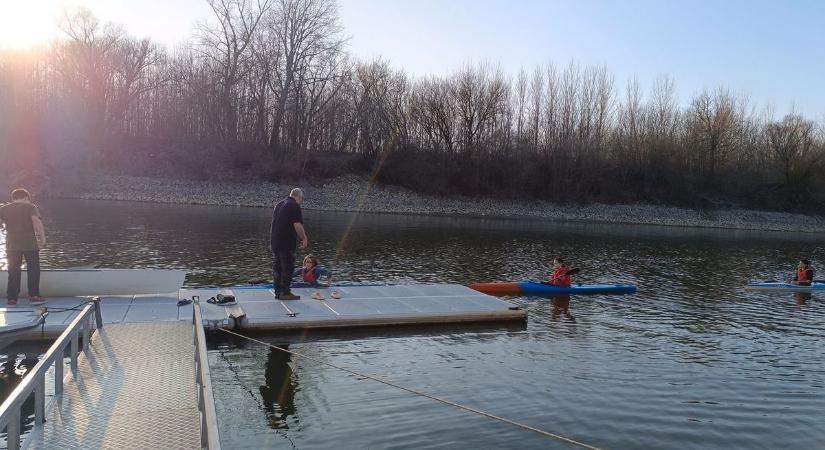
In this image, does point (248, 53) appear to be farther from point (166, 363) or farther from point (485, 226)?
point (166, 363)

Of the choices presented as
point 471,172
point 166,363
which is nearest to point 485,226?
point 471,172

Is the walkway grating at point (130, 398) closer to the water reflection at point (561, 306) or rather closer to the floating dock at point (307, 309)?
the floating dock at point (307, 309)

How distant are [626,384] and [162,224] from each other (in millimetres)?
28757

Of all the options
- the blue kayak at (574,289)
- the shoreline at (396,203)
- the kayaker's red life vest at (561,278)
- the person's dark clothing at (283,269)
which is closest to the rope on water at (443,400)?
the person's dark clothing at (283,269)

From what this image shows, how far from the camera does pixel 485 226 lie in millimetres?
44656

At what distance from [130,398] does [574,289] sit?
14.6 metres

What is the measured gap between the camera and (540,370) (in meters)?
10.6

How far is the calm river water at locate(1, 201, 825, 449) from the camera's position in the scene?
7.98 meters

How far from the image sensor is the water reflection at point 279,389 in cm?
812

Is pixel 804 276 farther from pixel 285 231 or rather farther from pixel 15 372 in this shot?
pixel 15 372

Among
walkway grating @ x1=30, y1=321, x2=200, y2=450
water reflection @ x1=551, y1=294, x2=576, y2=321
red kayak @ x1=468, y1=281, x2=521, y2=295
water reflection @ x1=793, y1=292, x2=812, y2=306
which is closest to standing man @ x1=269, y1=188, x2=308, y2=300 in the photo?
walkway grating @ x1=30, y1=321, x2=200, y2=450

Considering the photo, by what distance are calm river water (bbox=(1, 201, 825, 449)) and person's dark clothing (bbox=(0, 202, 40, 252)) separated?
397 centimetres

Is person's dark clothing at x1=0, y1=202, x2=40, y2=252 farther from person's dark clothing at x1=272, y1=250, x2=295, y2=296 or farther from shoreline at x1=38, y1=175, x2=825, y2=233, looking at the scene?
shoreline at x1=38, y1=175, x2=825, y2=233

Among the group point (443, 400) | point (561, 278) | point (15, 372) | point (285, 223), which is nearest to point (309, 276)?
point (285, 223)
